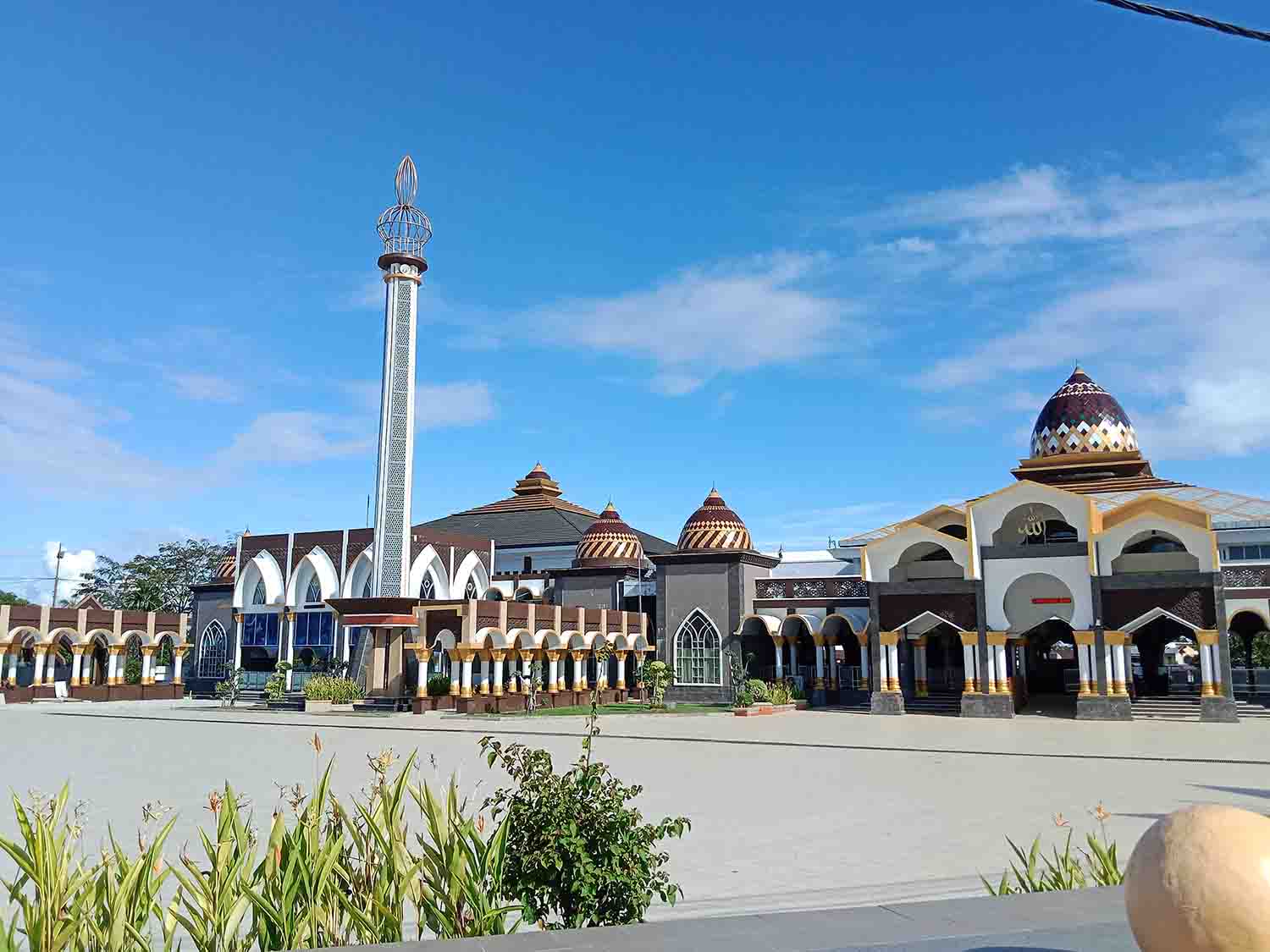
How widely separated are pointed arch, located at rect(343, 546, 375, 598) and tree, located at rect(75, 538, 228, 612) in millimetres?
22832

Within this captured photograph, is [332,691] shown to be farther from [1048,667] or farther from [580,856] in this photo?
[580,856]

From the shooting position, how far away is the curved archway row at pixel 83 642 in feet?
129

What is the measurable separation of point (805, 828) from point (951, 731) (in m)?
14.1

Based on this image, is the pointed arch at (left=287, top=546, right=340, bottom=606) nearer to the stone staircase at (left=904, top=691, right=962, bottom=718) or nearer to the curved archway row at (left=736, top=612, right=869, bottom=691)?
the curved archway row at (left=736, top=612, right=869, bottom=691)

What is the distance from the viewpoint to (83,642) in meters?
40.5

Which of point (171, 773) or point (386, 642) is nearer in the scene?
point (171, 773)

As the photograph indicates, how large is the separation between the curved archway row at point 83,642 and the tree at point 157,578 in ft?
49.8

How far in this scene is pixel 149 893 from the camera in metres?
4.89

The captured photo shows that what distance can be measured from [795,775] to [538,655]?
21784 mm

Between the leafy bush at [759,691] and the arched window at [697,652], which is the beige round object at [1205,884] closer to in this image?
the leafy bush at [759,691]

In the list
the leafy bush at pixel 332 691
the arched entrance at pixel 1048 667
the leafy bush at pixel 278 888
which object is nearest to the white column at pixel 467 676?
the leafy bush at pixel 332 691

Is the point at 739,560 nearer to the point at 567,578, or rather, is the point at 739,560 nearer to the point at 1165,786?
the point at 567,578

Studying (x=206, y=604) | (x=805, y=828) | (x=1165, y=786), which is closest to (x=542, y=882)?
(x=805, y=828)

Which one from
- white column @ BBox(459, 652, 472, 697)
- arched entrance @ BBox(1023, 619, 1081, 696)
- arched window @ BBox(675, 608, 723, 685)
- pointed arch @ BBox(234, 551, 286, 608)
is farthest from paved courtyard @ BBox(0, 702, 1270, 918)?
pointed arch @ BBox(234, 551, 286, 608)
